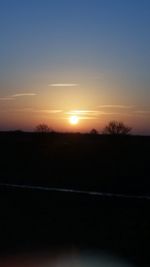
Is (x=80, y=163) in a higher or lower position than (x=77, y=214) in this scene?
higher

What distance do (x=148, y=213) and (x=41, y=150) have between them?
3808cm

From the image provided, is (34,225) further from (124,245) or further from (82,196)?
(82,196)

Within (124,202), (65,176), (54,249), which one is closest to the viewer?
(54,249)

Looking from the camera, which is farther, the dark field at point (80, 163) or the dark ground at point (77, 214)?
the dark field at point (80, 163)

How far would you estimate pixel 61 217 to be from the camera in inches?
593

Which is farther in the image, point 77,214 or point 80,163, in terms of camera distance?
point 80,163

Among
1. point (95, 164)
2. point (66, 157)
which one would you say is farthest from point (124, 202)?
point (66, 157)

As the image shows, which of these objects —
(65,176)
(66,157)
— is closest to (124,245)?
(65,176)

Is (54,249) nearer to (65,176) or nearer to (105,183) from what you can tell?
(105,183)

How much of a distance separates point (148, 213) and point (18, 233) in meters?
3.49

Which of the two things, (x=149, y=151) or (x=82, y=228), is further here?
(x=149, y=151)

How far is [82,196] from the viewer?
18969mm

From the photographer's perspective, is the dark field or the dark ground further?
the dark field

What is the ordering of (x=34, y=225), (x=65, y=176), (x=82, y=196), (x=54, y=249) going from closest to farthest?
1. (x=54, y=249)
2. (x=34, y=225)
3. (x=82, y=196)
4. (x=65, y=176)
